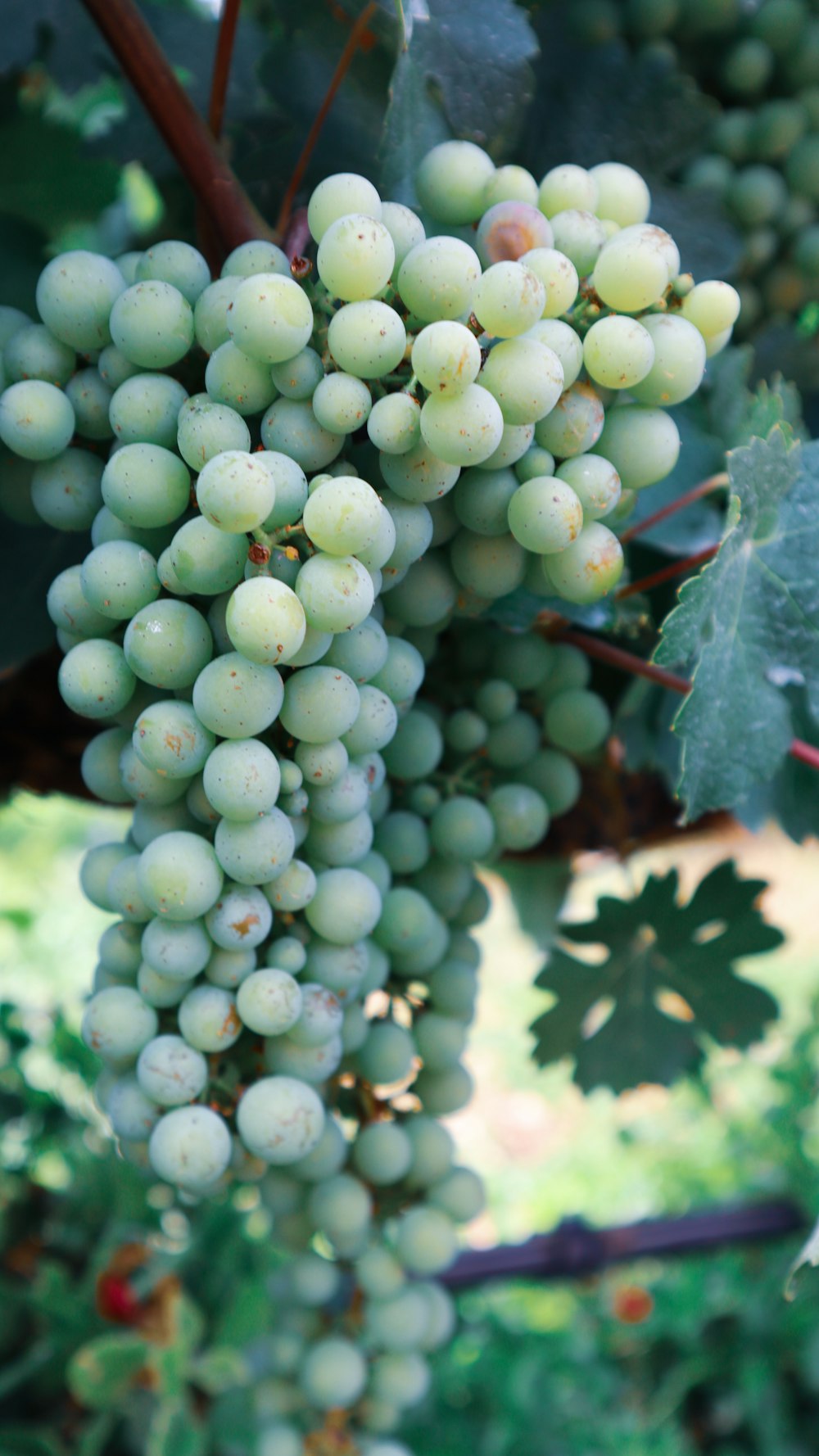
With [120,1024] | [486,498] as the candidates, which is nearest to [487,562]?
[486,498]

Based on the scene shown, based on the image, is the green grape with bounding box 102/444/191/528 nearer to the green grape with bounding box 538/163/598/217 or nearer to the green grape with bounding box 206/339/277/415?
the green grape with bounding box 206/339/277/415

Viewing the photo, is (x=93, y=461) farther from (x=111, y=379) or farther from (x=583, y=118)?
(x=583, y=118)

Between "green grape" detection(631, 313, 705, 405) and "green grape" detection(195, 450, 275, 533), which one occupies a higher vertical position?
"green grape" detection(631, 313, 705, 405)

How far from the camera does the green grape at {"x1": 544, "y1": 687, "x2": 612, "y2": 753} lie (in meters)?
0.56

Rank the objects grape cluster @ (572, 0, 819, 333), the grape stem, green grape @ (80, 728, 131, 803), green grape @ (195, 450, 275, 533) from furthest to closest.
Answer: grape cluster @ (572, 0, 819, 333), the grape stem, green grape @ (80, 728, 131, 803), green grape @ (195, 450, 275, 533)

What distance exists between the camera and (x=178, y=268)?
0.40 meters

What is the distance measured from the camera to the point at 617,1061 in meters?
0.72

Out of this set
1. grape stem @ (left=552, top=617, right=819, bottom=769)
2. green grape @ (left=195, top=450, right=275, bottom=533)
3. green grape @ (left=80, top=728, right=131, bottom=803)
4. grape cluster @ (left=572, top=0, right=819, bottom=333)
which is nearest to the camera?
green grape @ (left=195, top=450, right=275, bottom=533)

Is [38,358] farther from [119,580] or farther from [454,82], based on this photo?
[454,82]

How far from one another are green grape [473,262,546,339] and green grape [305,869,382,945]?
212 mm

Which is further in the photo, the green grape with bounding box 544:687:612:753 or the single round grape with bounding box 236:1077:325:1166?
the green grape with bounding box 544:687:612:753

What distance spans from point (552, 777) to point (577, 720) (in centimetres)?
4

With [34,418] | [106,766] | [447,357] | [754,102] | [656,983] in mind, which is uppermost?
[754,102]

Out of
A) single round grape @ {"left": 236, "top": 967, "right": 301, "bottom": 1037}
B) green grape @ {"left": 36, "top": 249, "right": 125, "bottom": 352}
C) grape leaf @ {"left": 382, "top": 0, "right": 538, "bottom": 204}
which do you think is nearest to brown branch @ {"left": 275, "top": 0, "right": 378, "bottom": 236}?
grape leaf @ {"left": 382, "top": 0, "right": 538, "bottom": 204}
